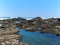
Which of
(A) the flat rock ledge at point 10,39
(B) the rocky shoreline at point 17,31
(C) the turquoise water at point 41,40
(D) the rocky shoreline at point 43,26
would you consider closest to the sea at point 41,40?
(C) the turquoise water at point 41,40

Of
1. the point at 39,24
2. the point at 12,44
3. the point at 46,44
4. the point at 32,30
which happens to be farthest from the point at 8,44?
the point at 39,24

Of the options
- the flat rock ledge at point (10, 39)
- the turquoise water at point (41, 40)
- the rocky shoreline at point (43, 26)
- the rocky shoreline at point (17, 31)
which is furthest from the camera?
the rocky shoreline at point (43, 26)

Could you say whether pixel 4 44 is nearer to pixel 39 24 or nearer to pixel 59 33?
pixel 59 33

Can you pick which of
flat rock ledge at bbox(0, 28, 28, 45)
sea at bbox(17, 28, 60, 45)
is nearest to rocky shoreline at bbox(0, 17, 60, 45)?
flat rock ledge at bbox(0, 28, 28, 45)

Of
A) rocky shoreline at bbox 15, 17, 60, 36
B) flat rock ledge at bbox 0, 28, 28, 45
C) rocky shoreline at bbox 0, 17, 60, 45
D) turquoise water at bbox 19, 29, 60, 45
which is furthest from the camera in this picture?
rocky shoreline at bbox 15, 17, 60, 36

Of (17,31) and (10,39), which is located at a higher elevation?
(10,39)

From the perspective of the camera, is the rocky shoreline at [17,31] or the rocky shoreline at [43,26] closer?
the rocky shoreline at [17,31]

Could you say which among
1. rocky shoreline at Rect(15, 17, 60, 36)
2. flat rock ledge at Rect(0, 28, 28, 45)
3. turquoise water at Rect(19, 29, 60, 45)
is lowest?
rocky shoreline at Rect(15, 17, 60, 36)

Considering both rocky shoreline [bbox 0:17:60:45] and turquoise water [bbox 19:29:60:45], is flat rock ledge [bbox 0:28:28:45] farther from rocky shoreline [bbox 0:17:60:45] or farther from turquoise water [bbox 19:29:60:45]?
turquoise water [bbox 19:29:60:45]

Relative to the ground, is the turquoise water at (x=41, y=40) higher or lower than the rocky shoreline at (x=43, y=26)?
higher

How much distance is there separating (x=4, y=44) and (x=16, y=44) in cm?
144

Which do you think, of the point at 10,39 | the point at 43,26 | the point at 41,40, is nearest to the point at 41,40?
the point at 41,40

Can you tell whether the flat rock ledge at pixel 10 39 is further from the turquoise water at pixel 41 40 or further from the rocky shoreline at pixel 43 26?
the rocky shoreline at pixel 43 26

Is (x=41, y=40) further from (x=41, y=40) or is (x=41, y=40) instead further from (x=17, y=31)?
(x=17, y=31)
